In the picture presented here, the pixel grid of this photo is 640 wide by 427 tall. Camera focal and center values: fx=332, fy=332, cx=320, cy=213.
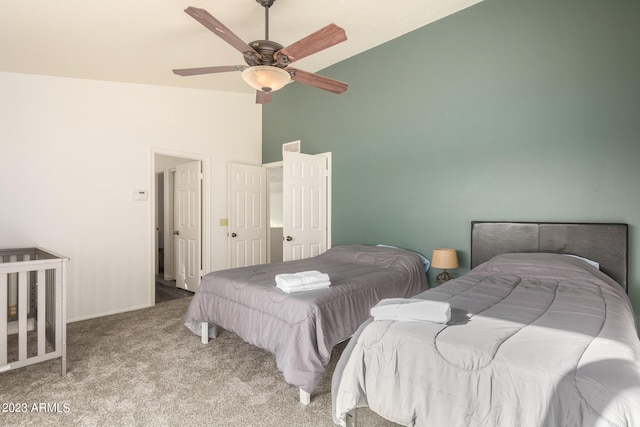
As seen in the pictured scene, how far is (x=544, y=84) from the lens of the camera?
2934 millimetres

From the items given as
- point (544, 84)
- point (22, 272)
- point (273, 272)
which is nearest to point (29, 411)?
point (22, 272)

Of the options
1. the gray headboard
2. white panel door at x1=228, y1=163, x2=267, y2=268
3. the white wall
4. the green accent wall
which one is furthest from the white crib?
the gray headboard

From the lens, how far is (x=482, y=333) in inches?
58.1

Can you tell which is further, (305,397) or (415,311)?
(305,397)

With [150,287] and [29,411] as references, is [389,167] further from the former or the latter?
A: [29,411]

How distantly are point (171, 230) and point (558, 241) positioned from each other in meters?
5.69

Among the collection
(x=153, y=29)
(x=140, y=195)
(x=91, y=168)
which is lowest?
(x=140, y=195)

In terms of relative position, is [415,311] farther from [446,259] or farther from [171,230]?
[171,230]

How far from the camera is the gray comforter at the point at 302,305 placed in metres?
2.13

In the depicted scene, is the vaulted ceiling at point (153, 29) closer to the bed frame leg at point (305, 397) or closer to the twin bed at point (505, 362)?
the twin bed at point (505, 362)

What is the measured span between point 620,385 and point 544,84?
107 inches

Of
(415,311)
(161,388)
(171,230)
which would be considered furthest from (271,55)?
(171,230)

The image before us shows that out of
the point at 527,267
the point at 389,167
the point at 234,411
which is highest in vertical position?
the point at 389,167

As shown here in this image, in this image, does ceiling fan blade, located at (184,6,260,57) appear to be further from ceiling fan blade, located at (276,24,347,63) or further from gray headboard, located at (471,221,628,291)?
gray headboard, located at (471,221,628,291)
